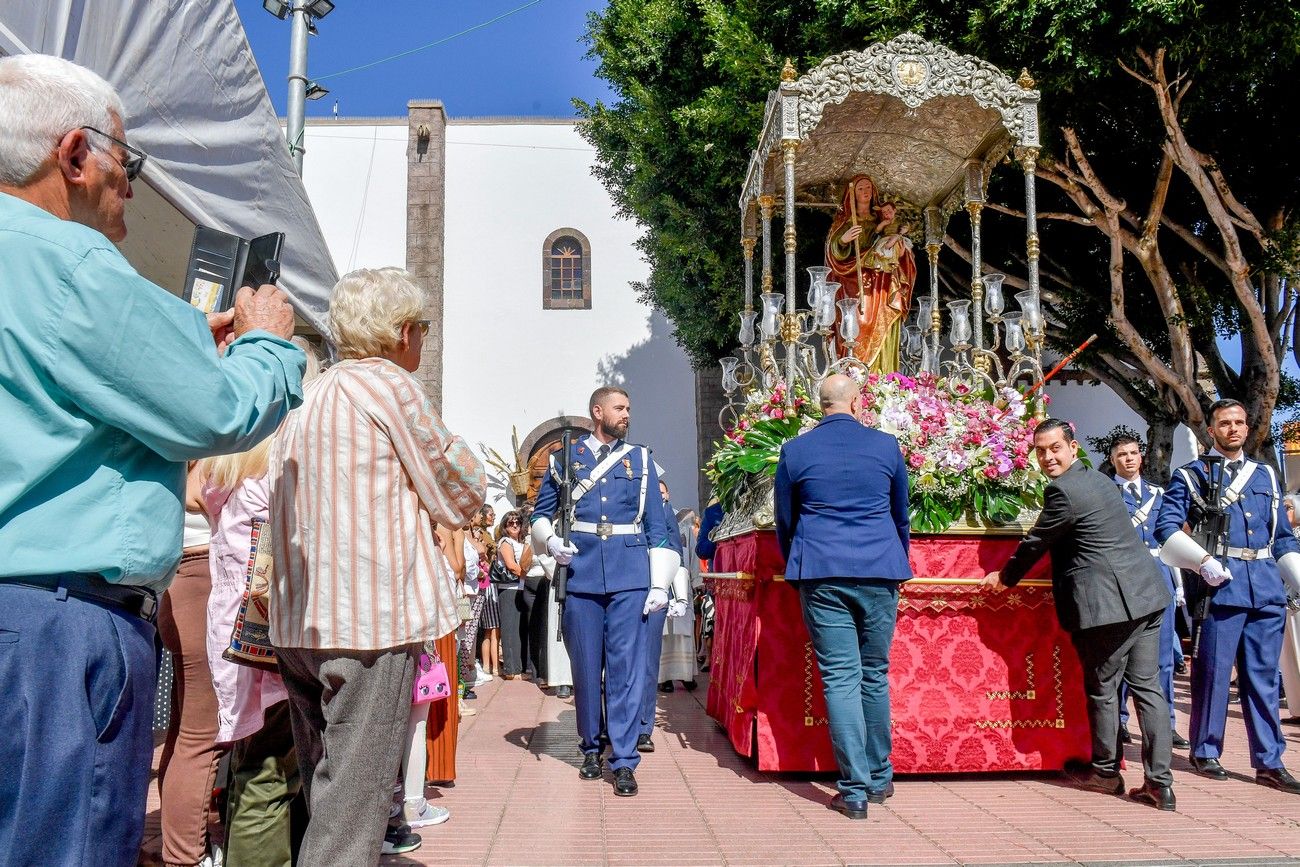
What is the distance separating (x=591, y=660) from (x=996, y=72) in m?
5.22

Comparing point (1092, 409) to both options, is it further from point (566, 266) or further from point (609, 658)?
point (609, 658)

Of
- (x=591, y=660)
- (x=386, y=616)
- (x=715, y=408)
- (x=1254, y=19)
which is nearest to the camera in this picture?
(x=386, y=616)

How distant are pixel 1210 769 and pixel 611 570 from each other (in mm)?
3343

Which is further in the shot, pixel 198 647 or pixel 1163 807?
pixel 1163 807

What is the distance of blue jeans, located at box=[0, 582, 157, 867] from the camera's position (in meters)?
1.59

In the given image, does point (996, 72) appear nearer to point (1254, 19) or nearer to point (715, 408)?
point (1254, 19)

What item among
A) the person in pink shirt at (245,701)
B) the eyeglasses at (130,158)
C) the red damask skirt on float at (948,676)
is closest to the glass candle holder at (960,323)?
the red damask skirt on float at (948,676)

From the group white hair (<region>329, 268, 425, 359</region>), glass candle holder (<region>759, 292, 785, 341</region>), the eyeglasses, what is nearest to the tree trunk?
glass candle holder (<region>759, 292, 785, 341</region>)

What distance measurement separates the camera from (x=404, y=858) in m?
4.04

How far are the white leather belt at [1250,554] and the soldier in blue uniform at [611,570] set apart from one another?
2.93 m

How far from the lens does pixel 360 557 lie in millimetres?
2688

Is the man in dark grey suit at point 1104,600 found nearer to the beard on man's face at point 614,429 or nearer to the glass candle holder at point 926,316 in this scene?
the beard on man's face at point 614,429

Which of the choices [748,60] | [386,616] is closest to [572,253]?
[748,60]

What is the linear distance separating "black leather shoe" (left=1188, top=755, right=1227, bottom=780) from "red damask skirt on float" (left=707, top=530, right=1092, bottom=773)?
2.10 feet
